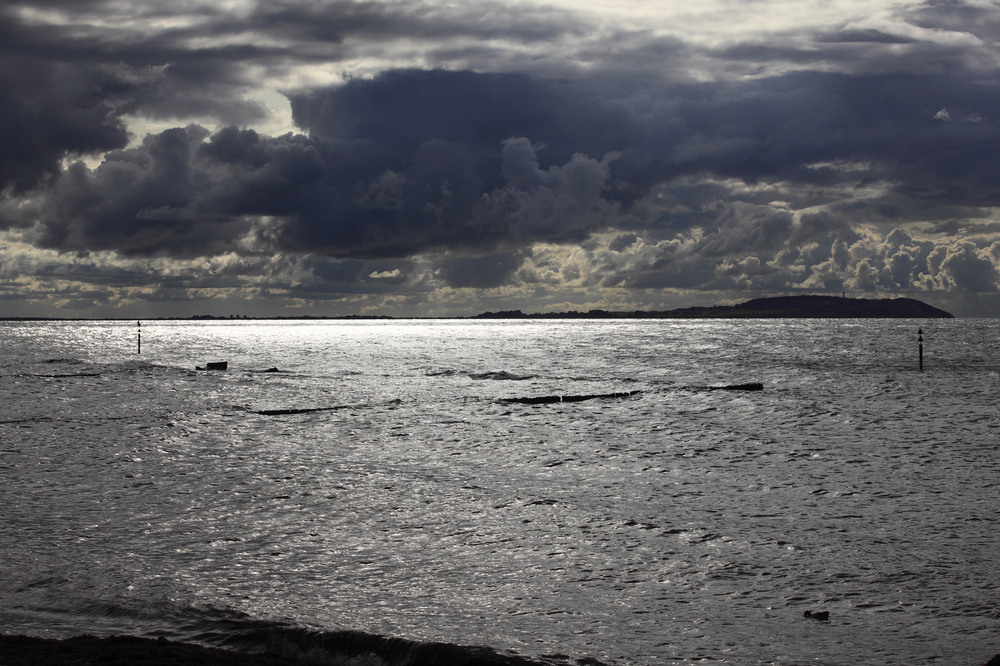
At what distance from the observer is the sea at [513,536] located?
32.1ft

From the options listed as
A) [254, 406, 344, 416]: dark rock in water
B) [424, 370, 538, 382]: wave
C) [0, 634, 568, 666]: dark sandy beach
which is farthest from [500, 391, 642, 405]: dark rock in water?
[0, 634, 568, 666]: dark sandy beach

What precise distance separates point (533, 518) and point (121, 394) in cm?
3809

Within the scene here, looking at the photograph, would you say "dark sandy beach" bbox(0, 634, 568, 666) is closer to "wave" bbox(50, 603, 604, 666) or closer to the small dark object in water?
"wave" bbox(50, 603, 604, 666)

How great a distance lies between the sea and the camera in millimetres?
9797

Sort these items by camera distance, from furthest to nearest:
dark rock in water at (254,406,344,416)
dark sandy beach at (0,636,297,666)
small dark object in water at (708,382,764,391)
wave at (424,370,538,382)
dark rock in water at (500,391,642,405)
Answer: wave at (424,370,538,382) < small dark object in water at (708,382,764,391) < dark rock in water at (500,391,642,405) < dark rock in water at (254,406,344,416) < dark sandy beach at (0,636,297,666)

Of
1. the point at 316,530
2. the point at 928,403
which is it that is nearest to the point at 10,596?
the point at 316,530

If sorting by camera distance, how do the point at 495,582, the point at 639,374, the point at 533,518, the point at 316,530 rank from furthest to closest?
the point at 639,374 → the point at 533,518 → the point at 316,530 → the point at 495,582

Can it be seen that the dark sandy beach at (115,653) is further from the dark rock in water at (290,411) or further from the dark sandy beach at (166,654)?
the dark rock in water at (290,411)

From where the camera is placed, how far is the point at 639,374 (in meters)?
64.2

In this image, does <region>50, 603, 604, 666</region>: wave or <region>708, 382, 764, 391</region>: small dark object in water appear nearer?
<region>50, 603, 604, 666</region>: wave

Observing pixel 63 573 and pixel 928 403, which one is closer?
pixel 63 573

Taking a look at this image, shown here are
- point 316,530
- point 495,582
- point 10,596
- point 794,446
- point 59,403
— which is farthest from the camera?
point 59,403

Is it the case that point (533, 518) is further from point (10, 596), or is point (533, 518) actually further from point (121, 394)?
point (121, 394)

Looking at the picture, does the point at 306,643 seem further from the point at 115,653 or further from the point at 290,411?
the point at 290,411
